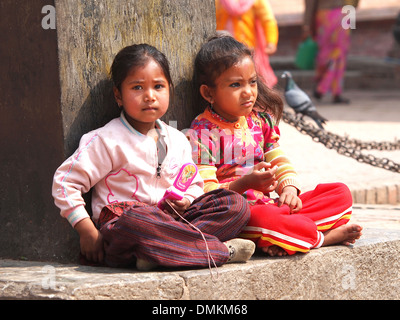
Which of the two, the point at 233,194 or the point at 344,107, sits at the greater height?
the point at 233,194

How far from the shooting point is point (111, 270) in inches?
108

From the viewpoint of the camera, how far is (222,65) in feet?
10.7

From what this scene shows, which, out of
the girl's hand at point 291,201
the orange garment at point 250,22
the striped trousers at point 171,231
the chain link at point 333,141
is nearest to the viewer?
the striped trousers at point 171,231

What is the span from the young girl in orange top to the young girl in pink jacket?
0.15 m

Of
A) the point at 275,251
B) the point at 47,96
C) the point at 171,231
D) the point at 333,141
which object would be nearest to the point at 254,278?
the point at 275,251

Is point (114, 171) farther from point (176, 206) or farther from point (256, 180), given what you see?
point (256, 180)

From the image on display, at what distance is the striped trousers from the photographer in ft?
8.71

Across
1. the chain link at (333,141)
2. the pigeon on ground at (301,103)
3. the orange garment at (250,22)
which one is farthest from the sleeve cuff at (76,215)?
the orange garment at (250,22)

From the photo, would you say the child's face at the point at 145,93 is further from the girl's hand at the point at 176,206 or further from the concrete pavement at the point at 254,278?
the concrete pavement at the point at 254,278

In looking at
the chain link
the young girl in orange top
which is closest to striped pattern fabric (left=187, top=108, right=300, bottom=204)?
the young girl in orange top

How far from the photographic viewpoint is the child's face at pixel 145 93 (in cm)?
291
